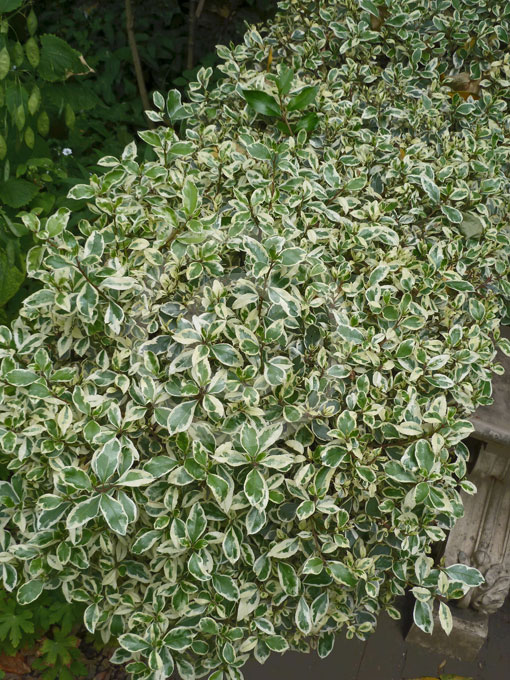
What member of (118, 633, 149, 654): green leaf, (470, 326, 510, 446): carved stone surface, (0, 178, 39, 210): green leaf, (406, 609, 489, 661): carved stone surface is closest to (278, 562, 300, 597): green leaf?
(118, 633, 149, 654): green leaf

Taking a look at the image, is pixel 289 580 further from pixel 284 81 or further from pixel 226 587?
pixel 284 81

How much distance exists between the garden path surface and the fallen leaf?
884mm

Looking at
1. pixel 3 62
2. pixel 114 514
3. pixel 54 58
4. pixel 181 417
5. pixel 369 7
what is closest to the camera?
pixel 114 514

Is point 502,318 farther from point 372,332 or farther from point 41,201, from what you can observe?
point 41,201

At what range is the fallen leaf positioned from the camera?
7.97ft

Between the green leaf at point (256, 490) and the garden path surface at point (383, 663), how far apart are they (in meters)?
1.33

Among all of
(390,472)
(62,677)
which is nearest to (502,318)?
(390,472)

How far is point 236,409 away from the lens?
1.62 meters

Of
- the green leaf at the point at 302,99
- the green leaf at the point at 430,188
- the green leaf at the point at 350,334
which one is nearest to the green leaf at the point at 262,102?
the green leaf at the point at 302,99

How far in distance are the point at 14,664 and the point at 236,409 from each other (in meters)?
1.66

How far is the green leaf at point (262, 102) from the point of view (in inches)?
86.7

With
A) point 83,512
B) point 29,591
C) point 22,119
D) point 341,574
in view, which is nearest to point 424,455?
point 341,574

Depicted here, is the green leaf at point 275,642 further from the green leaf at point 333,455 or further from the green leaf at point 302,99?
the green leaf at point 302,99

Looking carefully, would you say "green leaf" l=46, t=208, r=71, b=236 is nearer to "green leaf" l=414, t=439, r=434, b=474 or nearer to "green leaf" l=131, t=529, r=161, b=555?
"green leaf" l=131, t=529, r=161, b=555
